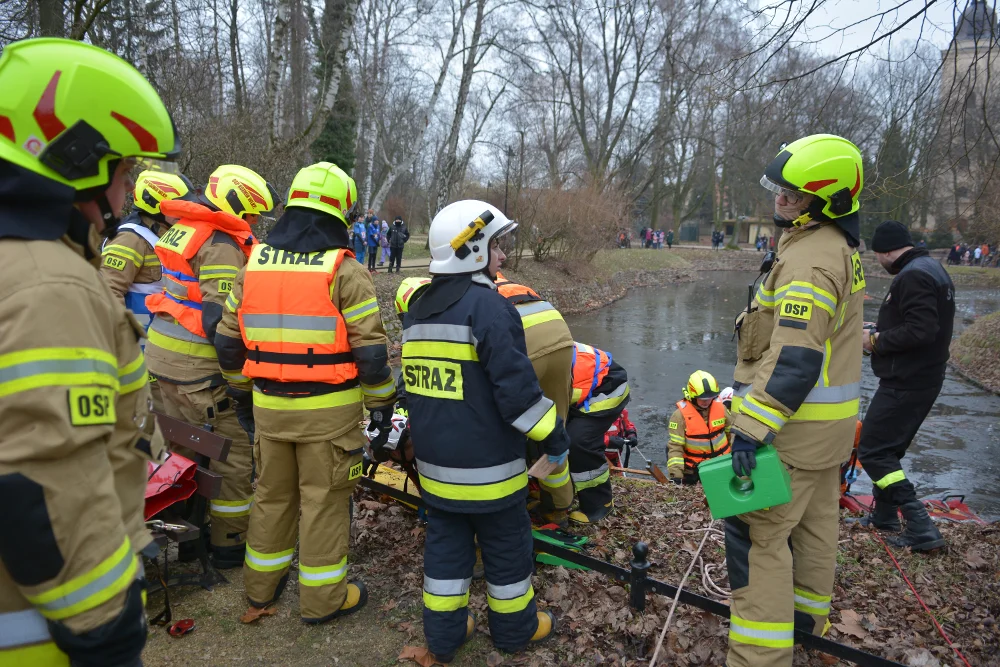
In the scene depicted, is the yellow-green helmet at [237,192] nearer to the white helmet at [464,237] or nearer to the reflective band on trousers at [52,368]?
the white helmet at [464,237]

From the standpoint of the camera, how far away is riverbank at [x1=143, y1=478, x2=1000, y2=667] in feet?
10.8

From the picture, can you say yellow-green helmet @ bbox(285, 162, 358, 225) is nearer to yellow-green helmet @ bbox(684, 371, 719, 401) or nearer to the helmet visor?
the helmet visor

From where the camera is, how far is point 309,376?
3.25 meters

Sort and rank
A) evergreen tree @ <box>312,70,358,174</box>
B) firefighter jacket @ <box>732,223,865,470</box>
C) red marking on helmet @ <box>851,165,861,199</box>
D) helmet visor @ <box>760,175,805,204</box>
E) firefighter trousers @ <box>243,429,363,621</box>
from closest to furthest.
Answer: firefighter jacket @ <box>732,223,865,470</box>, red marking on helmet @ <box>851,165,861,199</box>, helmet visor @ <box>760,175,805,204</box>, firefighter trousers @ <box>243,429,363,621</box>, evergreen tree @ <box>312,70,358,174</box>

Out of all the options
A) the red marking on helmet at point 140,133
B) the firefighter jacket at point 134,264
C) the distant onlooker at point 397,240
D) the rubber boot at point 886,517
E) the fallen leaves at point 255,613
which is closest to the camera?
→ the red marking on helmet at point 140,133

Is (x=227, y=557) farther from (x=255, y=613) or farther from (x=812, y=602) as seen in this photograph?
(x=812, y=602)

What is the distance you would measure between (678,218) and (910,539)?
4773 centimetres

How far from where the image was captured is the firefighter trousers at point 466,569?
3.11m

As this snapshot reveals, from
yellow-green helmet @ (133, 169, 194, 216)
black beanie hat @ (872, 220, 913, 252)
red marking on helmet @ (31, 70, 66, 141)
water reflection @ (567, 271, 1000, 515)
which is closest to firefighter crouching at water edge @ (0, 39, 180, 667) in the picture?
red marking on helmet @ (31, 70, 66, 141)

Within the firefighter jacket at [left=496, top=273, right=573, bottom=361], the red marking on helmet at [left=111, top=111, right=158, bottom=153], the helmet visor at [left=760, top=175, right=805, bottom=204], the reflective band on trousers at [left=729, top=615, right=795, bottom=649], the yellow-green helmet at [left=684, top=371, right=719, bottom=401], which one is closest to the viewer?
the red marking on helmet at [left=111, top=111, right=158, bottom=153]

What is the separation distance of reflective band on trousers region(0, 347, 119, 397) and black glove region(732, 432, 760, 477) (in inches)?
98.9

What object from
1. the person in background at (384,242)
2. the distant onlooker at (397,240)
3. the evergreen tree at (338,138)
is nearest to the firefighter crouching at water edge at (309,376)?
the distant onlooker at (397,240)

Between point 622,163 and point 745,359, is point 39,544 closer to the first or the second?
point 745,359

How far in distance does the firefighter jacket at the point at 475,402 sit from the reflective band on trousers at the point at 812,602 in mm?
1504
